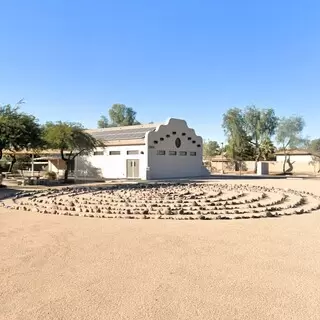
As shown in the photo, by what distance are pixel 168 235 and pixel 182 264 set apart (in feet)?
8.43

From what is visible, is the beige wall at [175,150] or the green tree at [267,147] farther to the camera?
the green tree at [267,147]

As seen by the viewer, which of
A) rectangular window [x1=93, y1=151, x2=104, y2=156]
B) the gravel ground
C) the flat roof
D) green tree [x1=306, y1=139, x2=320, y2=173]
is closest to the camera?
the gravel ground

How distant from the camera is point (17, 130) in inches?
1048

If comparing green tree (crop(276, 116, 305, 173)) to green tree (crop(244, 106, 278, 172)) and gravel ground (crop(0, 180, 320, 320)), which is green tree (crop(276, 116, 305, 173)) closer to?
green tree (crop(244, 106, 278, 172))

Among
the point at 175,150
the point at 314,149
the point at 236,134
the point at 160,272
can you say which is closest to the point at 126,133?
the point at 175,150

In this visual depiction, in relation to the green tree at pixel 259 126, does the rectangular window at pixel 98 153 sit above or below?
below

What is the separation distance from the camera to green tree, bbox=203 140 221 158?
85325 mm

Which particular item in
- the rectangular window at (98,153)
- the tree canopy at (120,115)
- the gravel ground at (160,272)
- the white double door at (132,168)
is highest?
the tree canopy at (120,115)

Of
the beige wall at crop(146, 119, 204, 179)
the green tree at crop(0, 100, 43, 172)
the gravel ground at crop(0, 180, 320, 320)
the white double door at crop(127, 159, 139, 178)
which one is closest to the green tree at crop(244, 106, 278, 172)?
the beige wall at crop(146, 119, 204, 179)

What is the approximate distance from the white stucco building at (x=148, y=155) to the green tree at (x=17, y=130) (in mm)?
11800

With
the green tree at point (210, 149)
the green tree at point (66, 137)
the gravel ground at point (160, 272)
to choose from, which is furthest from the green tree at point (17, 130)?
the green tree at point (210, 149)

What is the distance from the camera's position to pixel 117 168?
130ft

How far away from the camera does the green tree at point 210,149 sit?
8532cm

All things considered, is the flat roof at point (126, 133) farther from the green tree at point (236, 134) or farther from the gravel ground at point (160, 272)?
the gravel ground at point (160, 272)
